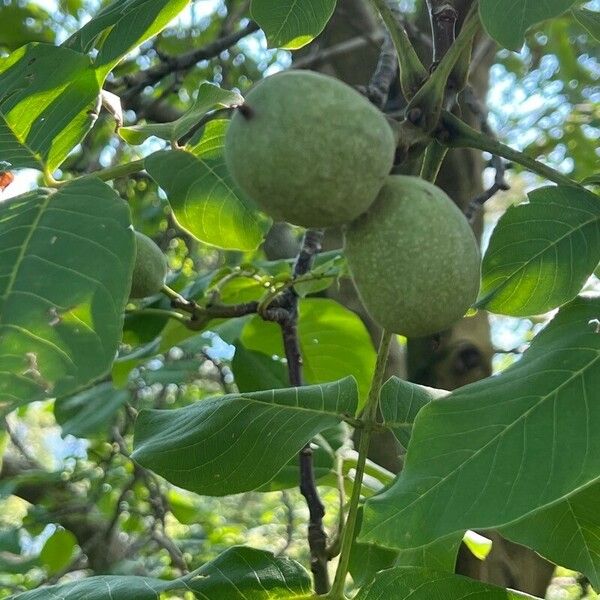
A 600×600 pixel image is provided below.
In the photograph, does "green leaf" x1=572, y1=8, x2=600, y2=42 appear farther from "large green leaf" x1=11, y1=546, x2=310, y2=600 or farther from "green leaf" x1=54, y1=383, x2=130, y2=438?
"green leaf" x1=54, y1=383, x2=130, y2=438

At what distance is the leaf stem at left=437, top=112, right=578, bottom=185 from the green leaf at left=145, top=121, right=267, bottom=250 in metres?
0.32

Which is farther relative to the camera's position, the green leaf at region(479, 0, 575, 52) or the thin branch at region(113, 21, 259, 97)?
the thin branch at region(113, 21, 259, 97)

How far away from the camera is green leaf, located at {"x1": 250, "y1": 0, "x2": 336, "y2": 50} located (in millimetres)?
1041

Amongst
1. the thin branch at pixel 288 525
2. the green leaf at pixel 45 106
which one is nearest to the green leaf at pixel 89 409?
the thin branch at pixel 288 525

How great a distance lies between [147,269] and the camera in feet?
3.90

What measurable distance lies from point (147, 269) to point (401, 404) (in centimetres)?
42

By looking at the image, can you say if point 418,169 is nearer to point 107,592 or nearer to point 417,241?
point 417,241

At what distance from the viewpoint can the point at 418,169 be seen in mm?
955

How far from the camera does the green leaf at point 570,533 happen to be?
0.96m

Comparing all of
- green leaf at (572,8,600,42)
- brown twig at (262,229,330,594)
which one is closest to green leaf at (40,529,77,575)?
A: brown twig at (262,229,330,594)

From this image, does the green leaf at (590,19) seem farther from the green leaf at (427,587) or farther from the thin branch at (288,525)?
the thin branch at (288,525)

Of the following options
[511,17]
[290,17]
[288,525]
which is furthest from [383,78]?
[288,525]

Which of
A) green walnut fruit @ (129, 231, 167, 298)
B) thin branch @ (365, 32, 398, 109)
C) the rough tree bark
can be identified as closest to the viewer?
green walnut fruit @ (129, 231, 167, 298)

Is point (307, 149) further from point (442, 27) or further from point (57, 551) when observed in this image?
point (57, 551)
